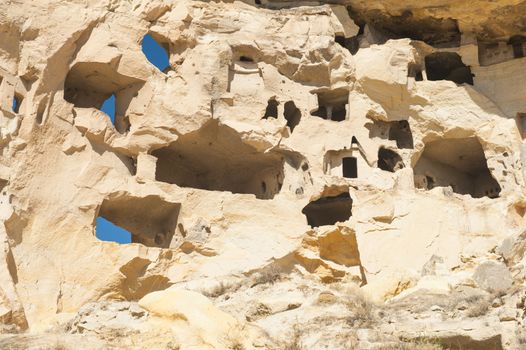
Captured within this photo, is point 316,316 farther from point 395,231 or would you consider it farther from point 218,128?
point 218,128

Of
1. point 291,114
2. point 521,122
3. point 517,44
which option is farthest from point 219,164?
point 517,44

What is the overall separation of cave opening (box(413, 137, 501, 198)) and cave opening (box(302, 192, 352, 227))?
2154 millimetres

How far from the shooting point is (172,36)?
21812 millimetres

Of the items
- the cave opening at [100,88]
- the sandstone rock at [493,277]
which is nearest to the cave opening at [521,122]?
the sandstone rock at [493,277]

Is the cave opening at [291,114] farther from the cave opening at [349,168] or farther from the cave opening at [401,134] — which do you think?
the cave opening at [401,134]

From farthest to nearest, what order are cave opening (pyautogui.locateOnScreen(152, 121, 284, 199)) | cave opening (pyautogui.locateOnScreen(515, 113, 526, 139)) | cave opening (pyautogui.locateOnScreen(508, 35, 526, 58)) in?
cave opening (pyautogui.locateOnScreen(508, 35, 526, 58)) < cave opening (pyautogui.locateOnScreen(515, 113, 526, 139)) < cave opening (pyautogui.locateOnScreen(152, 121, 284, 199))

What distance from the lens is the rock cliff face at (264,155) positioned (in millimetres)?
17781

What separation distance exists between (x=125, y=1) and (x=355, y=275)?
898cm

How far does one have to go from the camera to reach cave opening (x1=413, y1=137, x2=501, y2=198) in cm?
2412

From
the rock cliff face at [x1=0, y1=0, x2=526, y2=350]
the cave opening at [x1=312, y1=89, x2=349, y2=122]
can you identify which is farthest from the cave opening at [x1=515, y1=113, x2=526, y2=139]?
the cave opening at [x1=312, y1=89, x2=349, y2=122]

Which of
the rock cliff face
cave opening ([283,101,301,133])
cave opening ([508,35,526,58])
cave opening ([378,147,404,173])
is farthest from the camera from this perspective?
cave opening ([508,35,526,58])

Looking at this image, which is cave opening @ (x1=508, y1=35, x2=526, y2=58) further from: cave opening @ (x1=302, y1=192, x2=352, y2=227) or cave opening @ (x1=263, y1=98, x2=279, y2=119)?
cave opening @ (x1=263, y1=98, x2=279, y2=119)

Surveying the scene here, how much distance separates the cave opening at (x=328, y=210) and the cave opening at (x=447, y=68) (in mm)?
5078

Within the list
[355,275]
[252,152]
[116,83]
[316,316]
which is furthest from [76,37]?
[316,316]
